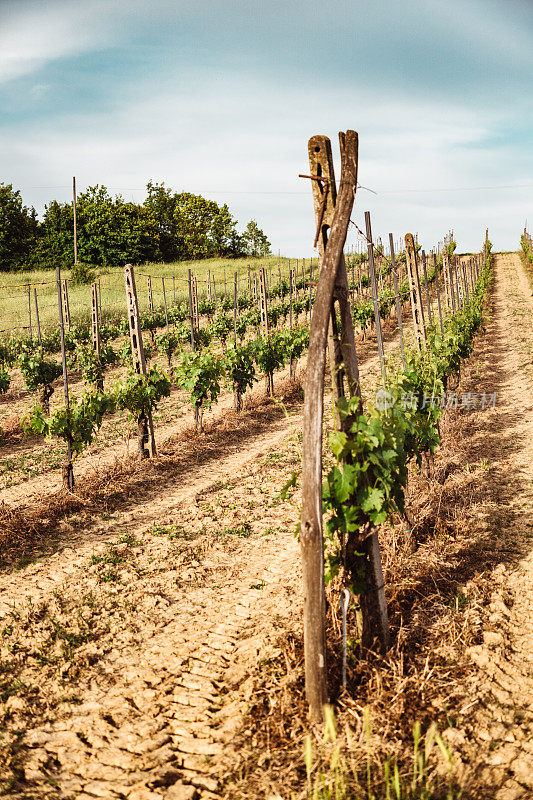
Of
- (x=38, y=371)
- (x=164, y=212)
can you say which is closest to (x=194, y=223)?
(x=164, y=212)

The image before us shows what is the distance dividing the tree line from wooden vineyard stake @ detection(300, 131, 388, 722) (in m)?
43.8

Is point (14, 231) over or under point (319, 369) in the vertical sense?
A: over

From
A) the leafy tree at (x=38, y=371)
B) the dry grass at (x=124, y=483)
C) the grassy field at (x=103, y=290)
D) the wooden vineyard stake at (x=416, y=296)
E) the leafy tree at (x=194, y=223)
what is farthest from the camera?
the leafy tree at (x=194, y=223)

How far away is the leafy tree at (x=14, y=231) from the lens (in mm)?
44219

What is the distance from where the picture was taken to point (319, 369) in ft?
9.43

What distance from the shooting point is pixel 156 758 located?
111 inches

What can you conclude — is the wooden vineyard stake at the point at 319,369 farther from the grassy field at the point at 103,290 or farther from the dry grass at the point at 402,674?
the grassy field at the point at 103,290

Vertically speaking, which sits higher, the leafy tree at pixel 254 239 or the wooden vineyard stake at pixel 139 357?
the leafy tree at pixel 254 239

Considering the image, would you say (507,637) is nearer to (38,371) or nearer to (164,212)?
(38,371)

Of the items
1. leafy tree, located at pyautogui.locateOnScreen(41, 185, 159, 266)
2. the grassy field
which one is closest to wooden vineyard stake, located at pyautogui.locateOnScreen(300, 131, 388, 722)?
the grassy field

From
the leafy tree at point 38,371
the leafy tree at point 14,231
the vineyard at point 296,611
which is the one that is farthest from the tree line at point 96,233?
the vineyard at point 296,611

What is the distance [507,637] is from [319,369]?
2278 mm

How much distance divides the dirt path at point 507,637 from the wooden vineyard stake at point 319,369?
2.67ft

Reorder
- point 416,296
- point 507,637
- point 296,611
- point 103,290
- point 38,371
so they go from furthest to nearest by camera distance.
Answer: point 103,290
point 38,371
point 416,296
point 296,611
point 507,637
